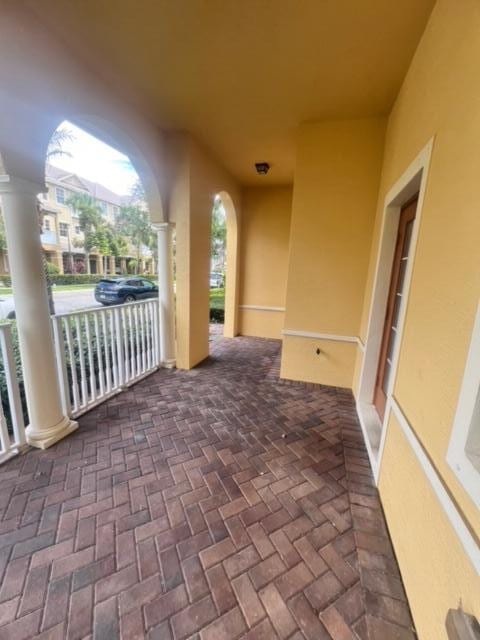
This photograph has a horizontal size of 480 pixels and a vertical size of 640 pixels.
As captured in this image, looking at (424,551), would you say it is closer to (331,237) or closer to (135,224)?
(331,237)

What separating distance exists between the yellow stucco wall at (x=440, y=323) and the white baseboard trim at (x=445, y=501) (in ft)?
0.07

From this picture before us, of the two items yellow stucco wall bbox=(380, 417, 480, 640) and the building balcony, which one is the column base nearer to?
yellow stucco wall bbox=(380, 417, 480, 640)

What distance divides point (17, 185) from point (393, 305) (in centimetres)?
323

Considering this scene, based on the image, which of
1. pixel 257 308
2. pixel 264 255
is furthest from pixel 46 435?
pixel 264 255

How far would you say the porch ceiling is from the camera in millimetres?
1727

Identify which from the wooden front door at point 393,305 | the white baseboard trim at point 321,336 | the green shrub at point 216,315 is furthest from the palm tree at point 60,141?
the wooden front door at point 393,305

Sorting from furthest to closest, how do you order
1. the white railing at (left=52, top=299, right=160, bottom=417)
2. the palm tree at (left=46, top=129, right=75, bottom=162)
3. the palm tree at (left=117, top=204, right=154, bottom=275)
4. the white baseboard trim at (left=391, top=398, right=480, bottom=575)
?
the palm tree at (left=117, top=204, right=154, bottom=275) < the palm tree at (left=46, top=129, right=75, bottom=162) < the white railing at (left=52, top=299, right=160, bottom=417) < the white baseboard trim at (left=391, top=398, right=480, bottom=575)

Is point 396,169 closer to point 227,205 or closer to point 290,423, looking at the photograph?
point 290,423

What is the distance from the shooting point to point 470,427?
2.92 ft

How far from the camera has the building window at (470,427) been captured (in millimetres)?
862

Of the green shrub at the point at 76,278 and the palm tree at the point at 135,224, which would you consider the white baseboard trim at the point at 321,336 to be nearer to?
the palm tree at the point at 135,224

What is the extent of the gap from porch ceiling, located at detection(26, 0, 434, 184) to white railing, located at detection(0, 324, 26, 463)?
230 centimetres

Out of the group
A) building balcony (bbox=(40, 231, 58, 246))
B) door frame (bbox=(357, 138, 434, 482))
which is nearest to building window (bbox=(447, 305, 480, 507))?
door frame (bbox=(357, 138, 434, 482))

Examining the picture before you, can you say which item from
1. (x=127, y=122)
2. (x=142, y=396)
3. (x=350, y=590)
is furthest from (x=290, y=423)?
(x=127, y=122)
